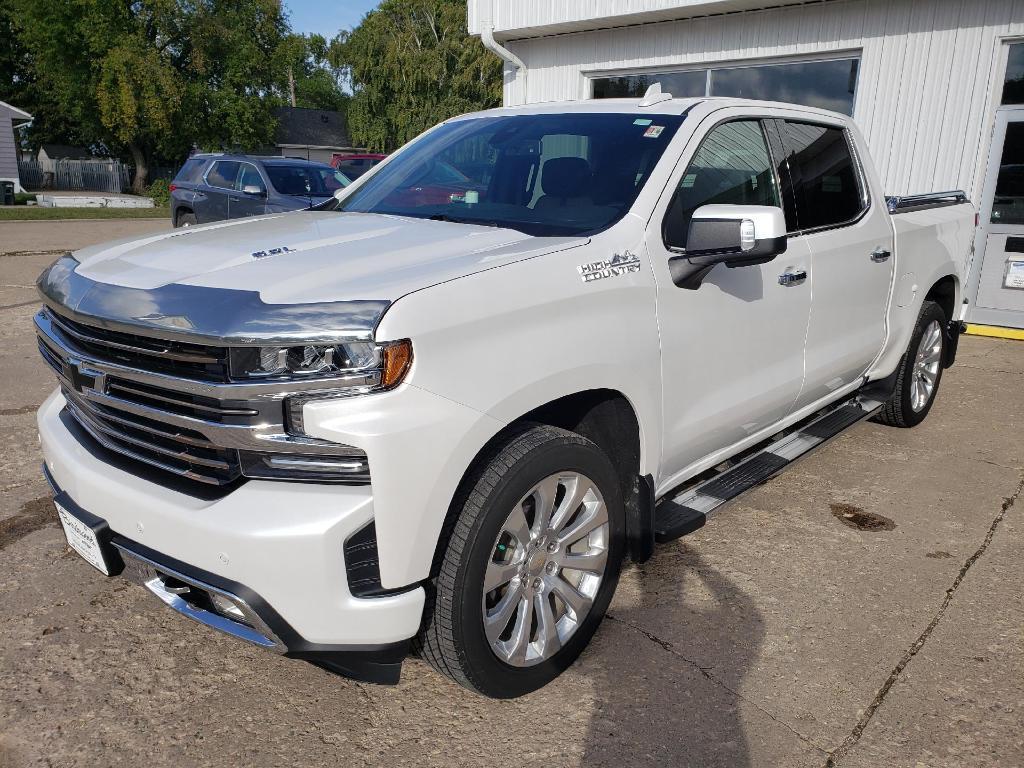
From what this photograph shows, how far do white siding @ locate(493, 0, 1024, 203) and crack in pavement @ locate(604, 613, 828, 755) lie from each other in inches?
301

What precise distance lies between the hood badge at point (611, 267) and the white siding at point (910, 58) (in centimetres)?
755

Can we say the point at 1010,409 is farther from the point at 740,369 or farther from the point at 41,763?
the point at 41,763

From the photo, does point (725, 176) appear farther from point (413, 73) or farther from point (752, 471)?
point (413, 73)

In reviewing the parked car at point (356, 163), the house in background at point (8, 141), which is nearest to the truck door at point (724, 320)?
the parked car at point (356, 163)

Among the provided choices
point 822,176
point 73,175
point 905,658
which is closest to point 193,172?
point 822,176

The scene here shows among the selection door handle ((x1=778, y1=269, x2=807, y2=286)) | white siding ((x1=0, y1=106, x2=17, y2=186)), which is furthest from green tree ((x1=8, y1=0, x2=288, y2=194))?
door handle ((x1=778, y1=269, x2=807, y2=286))

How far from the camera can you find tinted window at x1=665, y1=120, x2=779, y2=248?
306 centimetres

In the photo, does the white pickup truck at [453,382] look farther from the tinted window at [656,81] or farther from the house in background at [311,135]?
the house in background at [311,135]

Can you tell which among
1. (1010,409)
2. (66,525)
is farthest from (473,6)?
(66,525)

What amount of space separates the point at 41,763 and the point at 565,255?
6.91 ft

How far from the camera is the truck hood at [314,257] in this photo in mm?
2176

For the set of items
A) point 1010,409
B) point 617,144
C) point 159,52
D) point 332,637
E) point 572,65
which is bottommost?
point 1010,409

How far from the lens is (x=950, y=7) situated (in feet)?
27.6

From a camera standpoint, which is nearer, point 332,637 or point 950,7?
point 332,637
